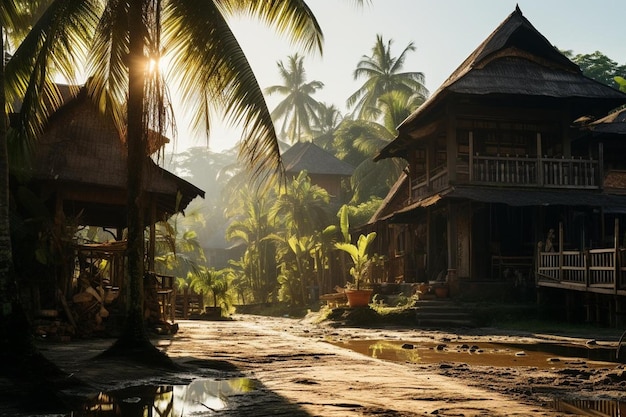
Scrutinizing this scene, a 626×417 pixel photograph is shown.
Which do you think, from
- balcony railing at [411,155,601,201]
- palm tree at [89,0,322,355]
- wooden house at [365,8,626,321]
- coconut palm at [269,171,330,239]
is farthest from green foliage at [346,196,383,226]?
palm tree at [89,0,322,355]

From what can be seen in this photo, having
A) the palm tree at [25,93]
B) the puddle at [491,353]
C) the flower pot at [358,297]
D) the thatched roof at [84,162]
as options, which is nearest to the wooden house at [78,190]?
the thatched roof at [84,162]

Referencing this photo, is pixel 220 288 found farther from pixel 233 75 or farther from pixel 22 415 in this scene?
pixel 22 415

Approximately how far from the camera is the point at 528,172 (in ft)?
65.5

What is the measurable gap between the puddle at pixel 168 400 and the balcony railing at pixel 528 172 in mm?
14276

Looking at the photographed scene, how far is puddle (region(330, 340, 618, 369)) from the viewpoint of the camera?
930 centimetres

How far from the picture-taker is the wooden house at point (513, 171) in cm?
1905

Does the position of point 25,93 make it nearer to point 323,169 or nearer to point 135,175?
point 135,175

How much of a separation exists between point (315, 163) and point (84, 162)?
2910 centimetres

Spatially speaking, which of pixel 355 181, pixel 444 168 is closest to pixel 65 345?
pixel 444 168

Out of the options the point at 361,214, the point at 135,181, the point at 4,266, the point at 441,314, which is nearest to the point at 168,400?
the point at 4,266

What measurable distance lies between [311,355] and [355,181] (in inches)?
1196

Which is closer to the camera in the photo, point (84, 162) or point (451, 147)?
point (84, 162)

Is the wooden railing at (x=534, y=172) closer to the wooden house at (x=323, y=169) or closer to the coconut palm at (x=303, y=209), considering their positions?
the coconut palm at (x=303, y=209)

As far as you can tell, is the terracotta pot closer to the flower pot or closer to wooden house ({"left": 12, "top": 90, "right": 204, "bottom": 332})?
the flower pot
